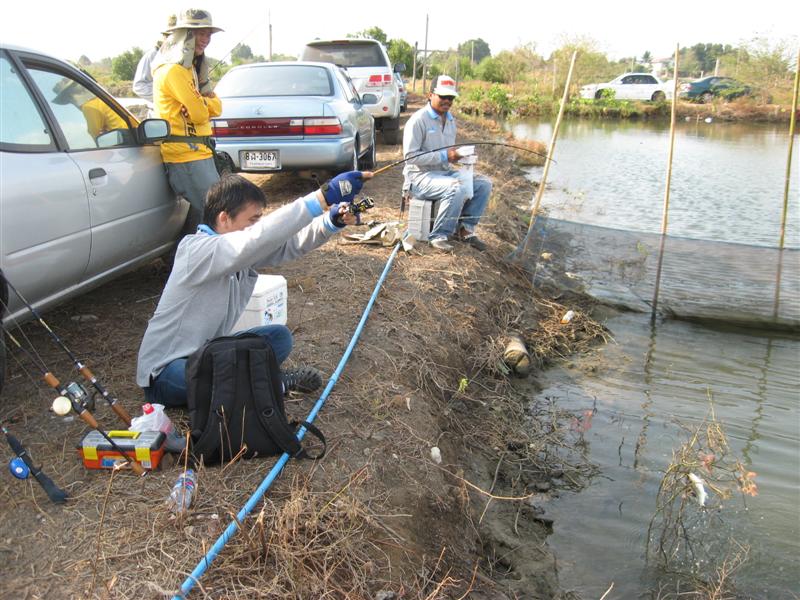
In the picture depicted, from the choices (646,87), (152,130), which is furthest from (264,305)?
(646,87)

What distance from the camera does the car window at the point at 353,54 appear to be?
13078mm

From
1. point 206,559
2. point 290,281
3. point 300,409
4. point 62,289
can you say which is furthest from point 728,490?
point 62,289

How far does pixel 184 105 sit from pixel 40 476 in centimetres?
307

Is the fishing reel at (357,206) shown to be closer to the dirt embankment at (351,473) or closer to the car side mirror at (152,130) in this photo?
the dirt embankment at (351,473)

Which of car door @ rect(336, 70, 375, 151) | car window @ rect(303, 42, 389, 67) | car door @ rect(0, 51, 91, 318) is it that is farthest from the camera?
car window @ rect(303, 42, 389, 67)

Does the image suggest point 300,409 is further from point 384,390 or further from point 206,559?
point 206,559

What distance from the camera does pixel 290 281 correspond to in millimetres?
5609

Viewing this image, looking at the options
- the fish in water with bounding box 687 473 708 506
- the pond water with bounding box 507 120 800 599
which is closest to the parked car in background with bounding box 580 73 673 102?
the pond water with bounding box 507 120 800 599

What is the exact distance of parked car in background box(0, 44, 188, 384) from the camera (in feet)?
11.0

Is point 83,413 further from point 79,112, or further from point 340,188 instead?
point 79,112

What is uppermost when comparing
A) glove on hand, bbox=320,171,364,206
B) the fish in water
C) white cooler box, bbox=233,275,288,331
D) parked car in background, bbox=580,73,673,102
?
parked car in background, bbox=580,73,673,102

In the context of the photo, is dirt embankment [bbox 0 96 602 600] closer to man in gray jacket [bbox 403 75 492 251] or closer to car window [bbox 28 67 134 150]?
man in gray jacket [bbox 403 75 492 251]

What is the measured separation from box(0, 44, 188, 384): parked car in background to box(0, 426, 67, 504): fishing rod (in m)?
0.86

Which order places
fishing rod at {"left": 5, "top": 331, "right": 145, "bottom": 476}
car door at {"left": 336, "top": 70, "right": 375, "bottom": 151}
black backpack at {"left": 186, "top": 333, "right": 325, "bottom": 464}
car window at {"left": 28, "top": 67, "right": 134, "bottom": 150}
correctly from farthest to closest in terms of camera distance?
car door at {"left": 336, "top": 70, "right": 375, "bottom": 151} < car window at {"left": 28, "top": 67, "right": 134, "bottom": 150} < black backpack at {"left": 186, "top": 333, "right": 325, "bottom": 464} < fishing rod at {"left": 5, "top": 331, "right": 145, "bottom": 476}
